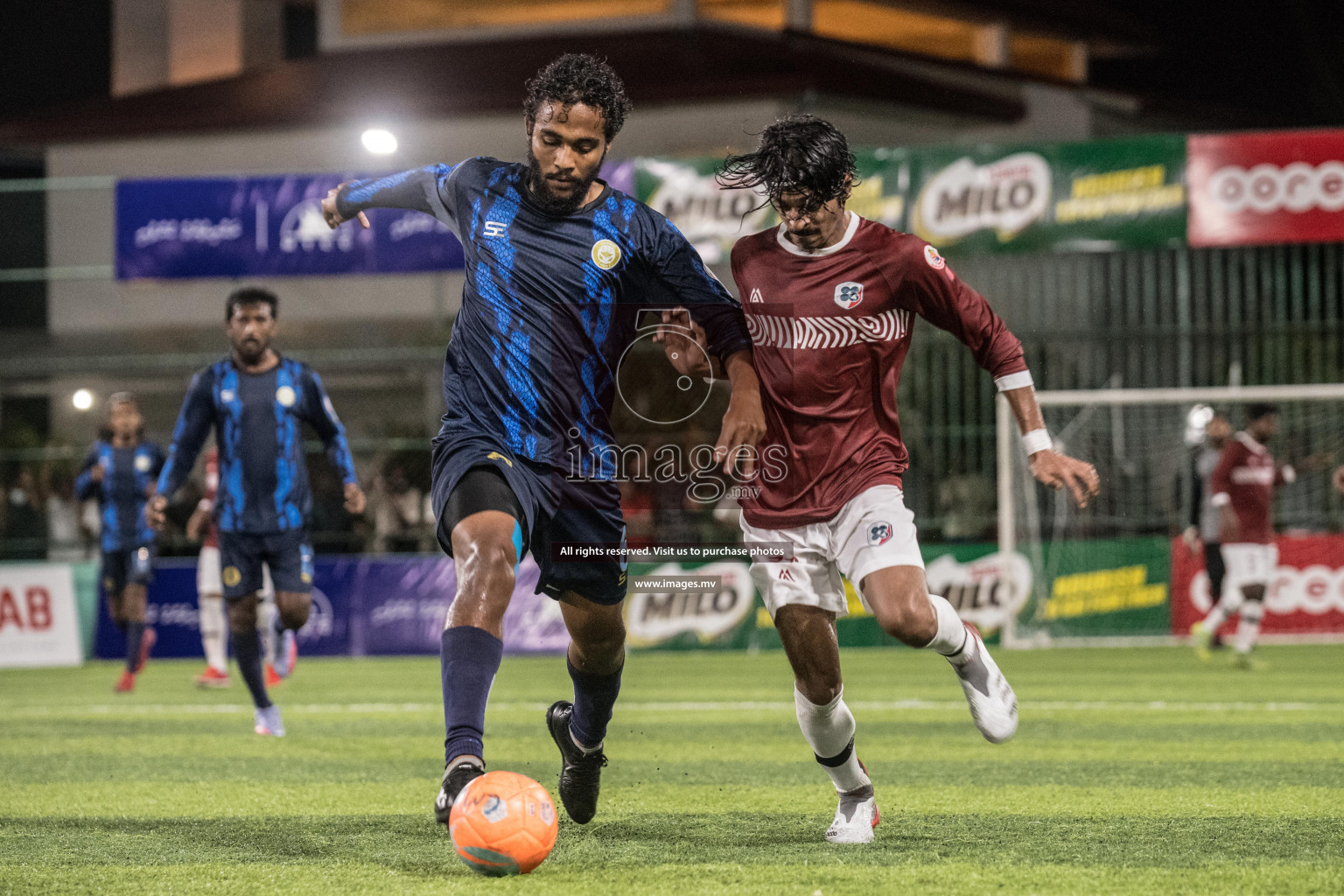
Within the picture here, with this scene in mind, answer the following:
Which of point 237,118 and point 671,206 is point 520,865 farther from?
point 237,118

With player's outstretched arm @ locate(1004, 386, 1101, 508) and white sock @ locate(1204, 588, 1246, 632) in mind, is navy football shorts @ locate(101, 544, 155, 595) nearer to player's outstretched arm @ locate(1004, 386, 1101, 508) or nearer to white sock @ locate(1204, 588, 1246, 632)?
white sock @ locate(1204, 588, 1246, 632)

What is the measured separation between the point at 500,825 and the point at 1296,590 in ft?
44.6

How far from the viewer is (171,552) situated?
1662 centimetres

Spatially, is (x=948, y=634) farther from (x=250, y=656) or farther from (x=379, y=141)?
(x=379, y=141)

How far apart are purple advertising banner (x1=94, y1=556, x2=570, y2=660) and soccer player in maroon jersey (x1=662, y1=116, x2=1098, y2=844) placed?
10979 millimetres

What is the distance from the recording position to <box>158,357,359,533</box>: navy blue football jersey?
901cm

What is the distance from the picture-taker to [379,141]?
978 inches

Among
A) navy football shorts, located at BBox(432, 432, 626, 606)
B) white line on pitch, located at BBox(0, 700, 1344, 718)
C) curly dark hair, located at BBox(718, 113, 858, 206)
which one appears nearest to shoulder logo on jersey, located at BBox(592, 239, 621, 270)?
curly dark hair, located at BBox(718, 113, 858, 206)

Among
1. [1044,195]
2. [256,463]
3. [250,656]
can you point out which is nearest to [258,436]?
[256,463]

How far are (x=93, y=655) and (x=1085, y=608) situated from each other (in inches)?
384

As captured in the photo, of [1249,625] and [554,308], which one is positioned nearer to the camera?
[554,308]

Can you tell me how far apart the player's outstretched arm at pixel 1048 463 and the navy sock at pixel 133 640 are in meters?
9.35

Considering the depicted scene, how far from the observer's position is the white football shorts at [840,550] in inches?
207

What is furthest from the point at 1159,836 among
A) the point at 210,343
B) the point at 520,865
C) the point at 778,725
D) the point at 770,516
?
the point at 210,343
